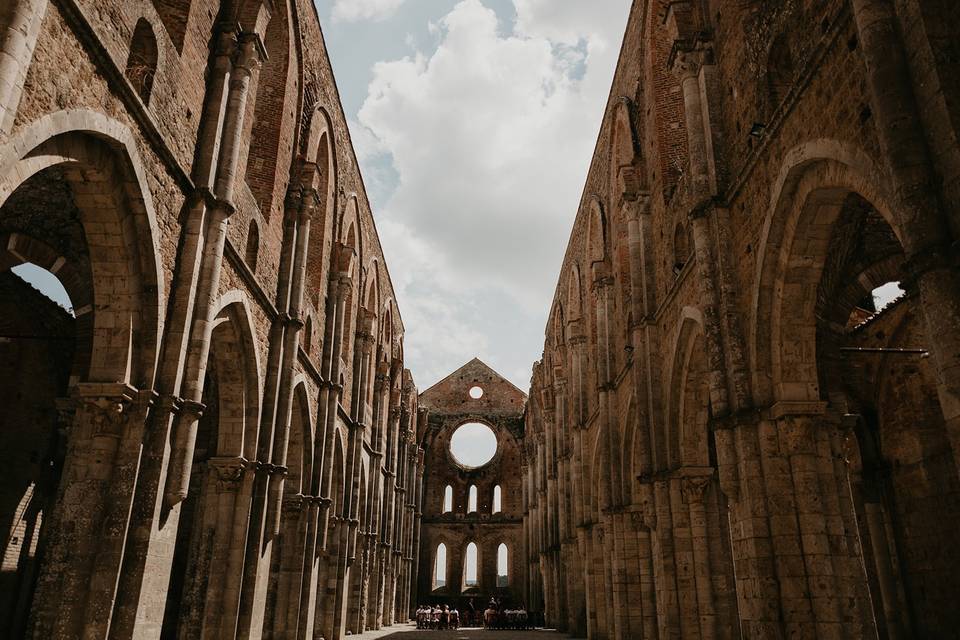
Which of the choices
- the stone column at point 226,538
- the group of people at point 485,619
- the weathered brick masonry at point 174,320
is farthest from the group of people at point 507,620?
the stone column at point 226,538

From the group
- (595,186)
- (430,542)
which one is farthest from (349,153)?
(430,542)

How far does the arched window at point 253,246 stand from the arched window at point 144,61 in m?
4.40

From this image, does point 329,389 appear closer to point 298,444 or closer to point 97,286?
point 298,444

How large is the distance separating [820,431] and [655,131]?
8.71 meters

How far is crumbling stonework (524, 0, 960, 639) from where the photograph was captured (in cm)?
630

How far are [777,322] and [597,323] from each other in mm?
11352

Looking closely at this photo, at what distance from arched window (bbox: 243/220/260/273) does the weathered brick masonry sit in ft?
0.22

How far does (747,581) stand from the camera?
31.8 ft

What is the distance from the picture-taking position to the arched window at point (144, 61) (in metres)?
9.48

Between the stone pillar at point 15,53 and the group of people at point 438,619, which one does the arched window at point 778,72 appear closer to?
the stone pillar at point 15,53

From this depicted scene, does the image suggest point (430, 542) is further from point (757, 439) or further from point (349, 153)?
point (757, 439)

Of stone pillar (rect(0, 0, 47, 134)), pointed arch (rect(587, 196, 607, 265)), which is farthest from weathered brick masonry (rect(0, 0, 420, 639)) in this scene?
pointed arch (rect(587, 196, 607, 265))

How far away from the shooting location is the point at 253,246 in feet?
46.0

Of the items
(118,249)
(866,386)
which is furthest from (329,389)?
(866,386)
